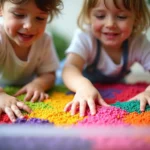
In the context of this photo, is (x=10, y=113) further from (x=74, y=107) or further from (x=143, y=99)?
(x=143, y=99)

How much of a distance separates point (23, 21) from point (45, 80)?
0.19m

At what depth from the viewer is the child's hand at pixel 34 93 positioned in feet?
2.24

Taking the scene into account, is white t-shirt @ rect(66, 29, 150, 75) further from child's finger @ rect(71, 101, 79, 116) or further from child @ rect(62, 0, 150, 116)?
child's finger @ rect(71, 101, 79, 116)

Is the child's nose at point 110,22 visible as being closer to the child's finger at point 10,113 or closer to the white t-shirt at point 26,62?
the white t-shirt at point 26,62

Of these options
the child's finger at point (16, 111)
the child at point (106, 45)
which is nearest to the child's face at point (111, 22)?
the child at point (106, 45)

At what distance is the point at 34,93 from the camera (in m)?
0.70

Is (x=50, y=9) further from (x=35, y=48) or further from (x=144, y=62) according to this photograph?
(x=144, y=62)

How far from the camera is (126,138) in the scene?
386 millimetres

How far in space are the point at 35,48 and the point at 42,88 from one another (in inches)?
4.9

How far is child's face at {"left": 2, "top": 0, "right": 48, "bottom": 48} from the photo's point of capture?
0.64m

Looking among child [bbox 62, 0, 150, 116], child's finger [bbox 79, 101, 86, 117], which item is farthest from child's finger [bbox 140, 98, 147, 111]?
child's finger [bbox 79, 101, 86, 117]

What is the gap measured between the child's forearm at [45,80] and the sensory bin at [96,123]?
0.07ft

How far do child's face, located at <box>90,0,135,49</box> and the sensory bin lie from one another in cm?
14

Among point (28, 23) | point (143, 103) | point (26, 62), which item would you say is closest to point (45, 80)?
point (26, 62)
